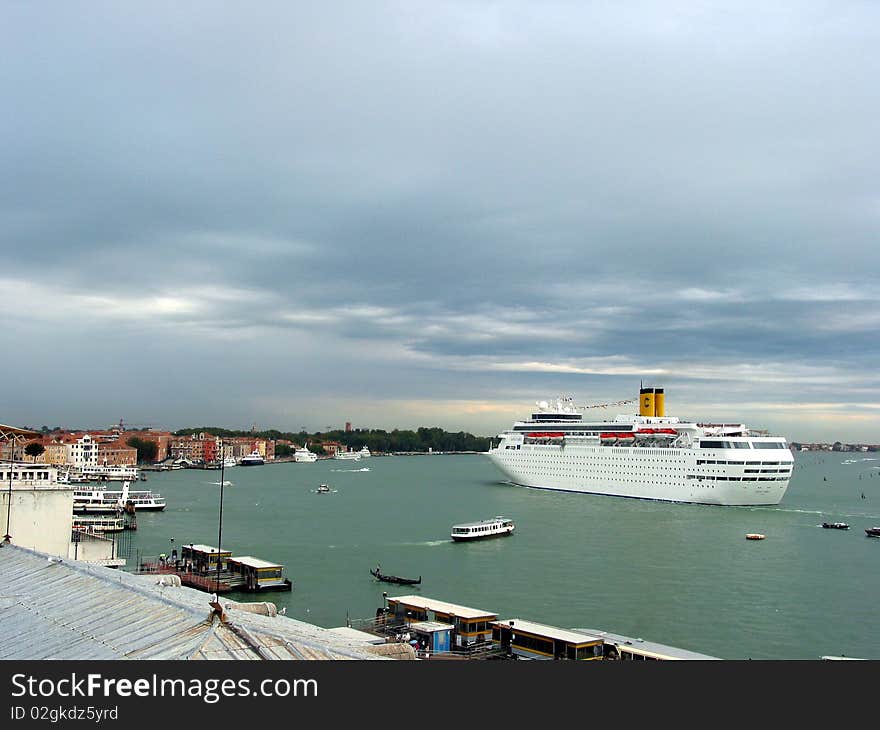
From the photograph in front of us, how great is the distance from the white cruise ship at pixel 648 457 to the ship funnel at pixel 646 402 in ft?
0.09

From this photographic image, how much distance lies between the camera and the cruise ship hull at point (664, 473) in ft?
115

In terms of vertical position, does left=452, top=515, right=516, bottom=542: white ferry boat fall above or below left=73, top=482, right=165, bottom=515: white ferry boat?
above

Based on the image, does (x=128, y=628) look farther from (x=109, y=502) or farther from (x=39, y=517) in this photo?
(x=109, y=502)

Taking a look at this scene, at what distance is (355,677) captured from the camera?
344 centimetres

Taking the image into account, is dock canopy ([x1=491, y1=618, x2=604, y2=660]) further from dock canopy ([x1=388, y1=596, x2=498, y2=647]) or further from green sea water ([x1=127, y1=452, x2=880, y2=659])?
green sea water ([x1=127, y1=452, x2=880, y2=659])

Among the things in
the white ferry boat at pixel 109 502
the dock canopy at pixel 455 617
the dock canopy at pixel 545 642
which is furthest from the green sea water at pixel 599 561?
the dock canopy at pixel 545 642

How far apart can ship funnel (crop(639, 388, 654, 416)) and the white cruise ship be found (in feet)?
0.09

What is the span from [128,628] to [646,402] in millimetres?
41189

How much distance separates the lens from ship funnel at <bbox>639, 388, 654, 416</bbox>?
4356 cm

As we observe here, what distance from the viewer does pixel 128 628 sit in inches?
197

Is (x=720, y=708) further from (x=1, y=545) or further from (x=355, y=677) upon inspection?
(x=1, y=545)

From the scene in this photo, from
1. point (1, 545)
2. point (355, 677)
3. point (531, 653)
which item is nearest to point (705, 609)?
point (531, 653)

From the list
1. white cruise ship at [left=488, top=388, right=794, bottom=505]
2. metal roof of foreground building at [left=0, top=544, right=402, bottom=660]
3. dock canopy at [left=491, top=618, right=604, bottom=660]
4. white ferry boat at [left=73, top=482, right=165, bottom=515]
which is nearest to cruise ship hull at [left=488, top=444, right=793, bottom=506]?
white cruise ship at [left=488, top=388, right=794, bottom=505]

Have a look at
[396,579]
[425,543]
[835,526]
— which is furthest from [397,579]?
[835,526]
